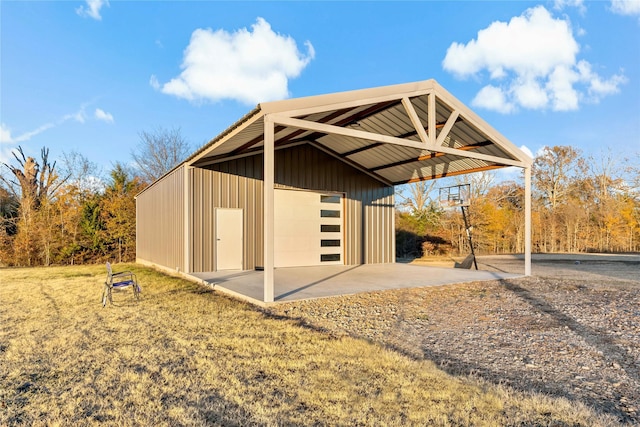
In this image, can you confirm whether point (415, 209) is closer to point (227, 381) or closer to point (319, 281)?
point (319, 281)

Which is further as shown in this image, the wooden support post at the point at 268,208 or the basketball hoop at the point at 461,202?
the basketball hoop at the point at 461,202

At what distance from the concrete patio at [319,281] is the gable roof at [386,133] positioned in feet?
8.70

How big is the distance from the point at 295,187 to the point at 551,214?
15.8 meters

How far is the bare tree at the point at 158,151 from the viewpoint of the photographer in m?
23.5

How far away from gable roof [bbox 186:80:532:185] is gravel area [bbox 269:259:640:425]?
2.72 m

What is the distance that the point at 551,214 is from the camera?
19.5 meters

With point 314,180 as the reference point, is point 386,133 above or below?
above

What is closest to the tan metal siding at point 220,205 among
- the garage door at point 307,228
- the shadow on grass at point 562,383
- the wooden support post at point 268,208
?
the garage door at point 307,228

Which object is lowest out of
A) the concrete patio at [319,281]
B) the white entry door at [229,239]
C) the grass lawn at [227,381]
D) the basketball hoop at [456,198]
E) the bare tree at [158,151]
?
the concrete patio at [319,281]

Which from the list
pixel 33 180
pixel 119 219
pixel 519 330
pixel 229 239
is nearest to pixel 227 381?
pixel 519 330

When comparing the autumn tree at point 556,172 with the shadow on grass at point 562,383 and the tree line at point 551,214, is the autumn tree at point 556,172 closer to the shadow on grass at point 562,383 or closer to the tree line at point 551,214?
the tree line at point 551,214

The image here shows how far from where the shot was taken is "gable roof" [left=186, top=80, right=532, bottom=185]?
5.77m

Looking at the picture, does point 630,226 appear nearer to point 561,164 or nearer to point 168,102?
point 561,164

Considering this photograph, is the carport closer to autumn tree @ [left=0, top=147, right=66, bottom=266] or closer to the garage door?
the garage door
